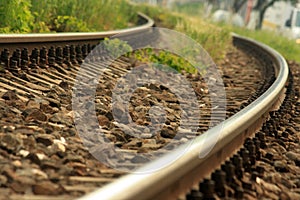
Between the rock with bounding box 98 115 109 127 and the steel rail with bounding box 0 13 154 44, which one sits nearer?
the rock with bounding box 98 115 109 127

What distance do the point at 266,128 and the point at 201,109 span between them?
4.00 ft

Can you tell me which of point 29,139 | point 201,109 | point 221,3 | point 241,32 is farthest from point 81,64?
point 221,3

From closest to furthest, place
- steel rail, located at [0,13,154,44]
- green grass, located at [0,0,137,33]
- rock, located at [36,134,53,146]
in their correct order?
1. rock, located at [36,134,53,146]
2. steel rail, located at [0,13,154,44]
3. green grass, located at [0,0,137,33]

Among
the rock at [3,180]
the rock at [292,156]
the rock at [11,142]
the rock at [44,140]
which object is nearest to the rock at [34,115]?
the rock at [44,140]

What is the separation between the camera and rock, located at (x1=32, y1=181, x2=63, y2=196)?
312 centimetres

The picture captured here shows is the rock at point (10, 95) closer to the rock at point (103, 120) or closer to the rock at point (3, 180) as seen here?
the rock at point (103, 120)

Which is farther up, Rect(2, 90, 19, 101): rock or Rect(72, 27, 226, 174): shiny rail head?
Rect(2, 90, 19, 101): rock

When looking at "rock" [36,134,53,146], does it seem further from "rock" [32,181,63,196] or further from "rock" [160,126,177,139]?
"rock" [160,126,177,139]

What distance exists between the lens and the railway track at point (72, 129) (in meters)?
3.13

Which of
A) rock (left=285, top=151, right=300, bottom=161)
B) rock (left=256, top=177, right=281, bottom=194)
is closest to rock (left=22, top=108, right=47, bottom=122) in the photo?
rock (left=256, top=177, right=281, bottom=194)

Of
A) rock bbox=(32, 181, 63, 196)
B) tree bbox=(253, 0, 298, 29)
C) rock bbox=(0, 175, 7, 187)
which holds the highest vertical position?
rock bbox=(32, 181, 63, 196)

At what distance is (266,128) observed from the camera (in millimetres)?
5312

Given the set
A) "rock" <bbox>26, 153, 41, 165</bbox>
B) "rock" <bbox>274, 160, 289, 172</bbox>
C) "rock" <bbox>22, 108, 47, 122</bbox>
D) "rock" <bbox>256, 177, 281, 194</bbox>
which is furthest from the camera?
"rock" <bbox>22, 108, 47, 122</bbox>

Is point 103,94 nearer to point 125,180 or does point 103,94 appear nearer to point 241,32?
point 125,180
